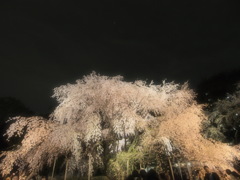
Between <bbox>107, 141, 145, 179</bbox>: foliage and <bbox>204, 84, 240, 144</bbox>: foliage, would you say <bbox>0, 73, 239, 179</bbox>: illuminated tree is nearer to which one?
<bbox>107, 141, 145, 179</bbox>: foliage

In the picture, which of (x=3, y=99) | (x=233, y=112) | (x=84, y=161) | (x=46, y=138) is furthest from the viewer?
(x=3, y=99)

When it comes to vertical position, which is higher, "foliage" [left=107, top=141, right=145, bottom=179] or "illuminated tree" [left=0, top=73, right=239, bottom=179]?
"illuminated tree" [left=0, top=73, right=239, bottom=179]

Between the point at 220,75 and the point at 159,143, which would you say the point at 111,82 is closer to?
the point at 159,143

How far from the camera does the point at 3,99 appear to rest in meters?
27.2

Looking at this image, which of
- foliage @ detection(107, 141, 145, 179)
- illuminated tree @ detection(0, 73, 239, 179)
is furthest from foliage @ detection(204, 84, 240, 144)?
foliage @ detection(107, 141, 145, 179)

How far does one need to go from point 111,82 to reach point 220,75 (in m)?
19.7

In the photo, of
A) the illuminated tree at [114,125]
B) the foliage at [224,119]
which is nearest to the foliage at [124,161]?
the illuminated tree at [114,125]

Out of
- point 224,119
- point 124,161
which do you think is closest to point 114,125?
point 124,161

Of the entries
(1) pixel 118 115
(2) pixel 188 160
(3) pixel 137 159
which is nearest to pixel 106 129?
(1) pixel 118 115

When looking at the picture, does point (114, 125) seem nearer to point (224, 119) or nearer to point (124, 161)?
point (124, 161)

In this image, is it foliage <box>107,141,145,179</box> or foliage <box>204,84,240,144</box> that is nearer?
foliage <box>107,141,145,179</box>

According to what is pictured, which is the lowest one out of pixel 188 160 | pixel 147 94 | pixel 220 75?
pixel 188 160

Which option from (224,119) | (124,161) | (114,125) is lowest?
(124,161)

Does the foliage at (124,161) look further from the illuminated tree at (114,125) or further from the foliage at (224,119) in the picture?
the foliage at (224,119)
